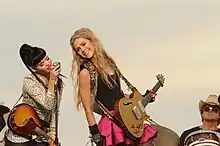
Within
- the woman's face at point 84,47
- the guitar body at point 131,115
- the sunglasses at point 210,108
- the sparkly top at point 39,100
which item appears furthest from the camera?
the sunglasses at point 210,108

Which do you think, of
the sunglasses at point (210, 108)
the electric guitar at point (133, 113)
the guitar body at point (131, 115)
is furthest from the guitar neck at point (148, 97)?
the sunglasses at point (210, 108)

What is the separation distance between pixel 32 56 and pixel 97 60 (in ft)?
2.76

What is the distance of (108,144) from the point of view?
1170 cm

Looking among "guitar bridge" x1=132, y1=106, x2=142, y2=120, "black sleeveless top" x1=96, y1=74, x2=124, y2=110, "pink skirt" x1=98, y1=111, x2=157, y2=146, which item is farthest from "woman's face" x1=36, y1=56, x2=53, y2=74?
"guitar bridge" x1=132, y1=106, x2=142, y2=120

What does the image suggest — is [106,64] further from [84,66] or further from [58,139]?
[58,139]

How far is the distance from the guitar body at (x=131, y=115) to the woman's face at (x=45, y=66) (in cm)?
98

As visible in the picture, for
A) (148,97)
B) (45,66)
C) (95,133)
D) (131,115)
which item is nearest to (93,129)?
(95,133)

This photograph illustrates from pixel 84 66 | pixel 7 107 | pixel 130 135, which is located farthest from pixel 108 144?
pixel 7 107

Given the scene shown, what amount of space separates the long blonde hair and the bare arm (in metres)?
0.08

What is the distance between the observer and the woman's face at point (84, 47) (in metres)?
11.9

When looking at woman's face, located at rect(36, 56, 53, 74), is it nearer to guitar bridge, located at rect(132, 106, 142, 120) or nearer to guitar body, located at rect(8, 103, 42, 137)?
guitar body, located at rect(8, 103, 42, 137)

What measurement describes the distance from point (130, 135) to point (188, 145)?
0.82m

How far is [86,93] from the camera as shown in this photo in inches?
461

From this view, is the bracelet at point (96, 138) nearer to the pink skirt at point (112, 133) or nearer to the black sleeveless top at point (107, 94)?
the pink skirt at point (112, 133)
